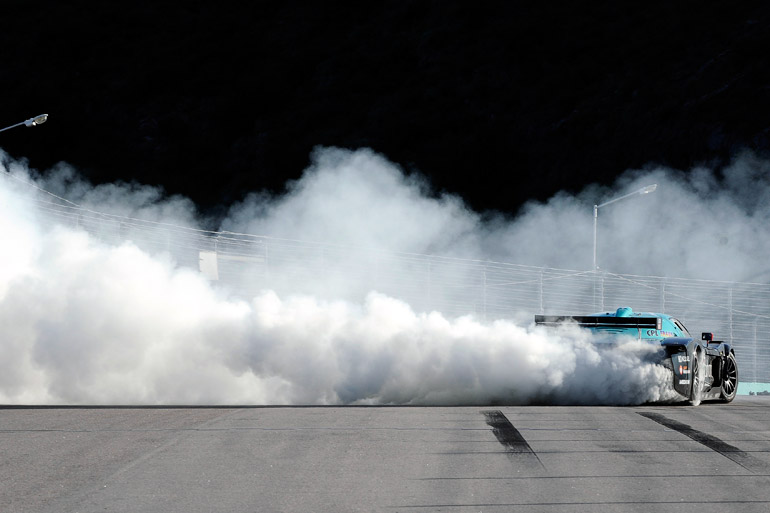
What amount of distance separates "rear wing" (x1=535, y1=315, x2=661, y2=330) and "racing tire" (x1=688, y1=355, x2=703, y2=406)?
1032 mm

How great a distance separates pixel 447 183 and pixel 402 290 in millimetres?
41177

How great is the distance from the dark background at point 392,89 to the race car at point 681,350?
3878 cm

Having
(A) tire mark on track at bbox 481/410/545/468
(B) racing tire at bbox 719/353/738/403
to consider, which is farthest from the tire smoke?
(A) tire mark on track at bbox 481/410/545/468

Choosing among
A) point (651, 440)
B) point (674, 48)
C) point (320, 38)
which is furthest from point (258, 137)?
point (651, 440)

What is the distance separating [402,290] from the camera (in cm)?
2961

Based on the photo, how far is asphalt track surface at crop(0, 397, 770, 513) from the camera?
7684 mm

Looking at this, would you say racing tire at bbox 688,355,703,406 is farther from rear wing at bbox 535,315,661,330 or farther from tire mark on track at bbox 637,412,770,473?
tire mark on track at bbox 637,412,770,473

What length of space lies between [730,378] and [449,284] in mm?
12079

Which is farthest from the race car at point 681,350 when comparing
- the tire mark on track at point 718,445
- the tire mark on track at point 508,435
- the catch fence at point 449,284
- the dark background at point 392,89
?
the dark background at point 392,89

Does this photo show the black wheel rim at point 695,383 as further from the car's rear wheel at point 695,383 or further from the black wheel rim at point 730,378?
the black wheel rim at point 730,378

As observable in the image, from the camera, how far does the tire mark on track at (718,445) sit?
9531 mm

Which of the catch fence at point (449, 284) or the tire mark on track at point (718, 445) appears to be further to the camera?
the catch fence at point (449, 284)

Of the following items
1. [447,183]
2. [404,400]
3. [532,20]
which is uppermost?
[532,20]

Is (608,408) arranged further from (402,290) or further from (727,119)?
(727,119)
